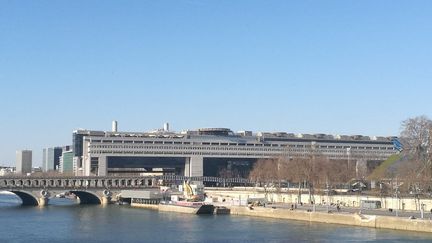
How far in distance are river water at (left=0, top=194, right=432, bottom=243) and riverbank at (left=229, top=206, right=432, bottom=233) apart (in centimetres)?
171

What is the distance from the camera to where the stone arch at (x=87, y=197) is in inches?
5394

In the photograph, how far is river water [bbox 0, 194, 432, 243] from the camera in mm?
62719

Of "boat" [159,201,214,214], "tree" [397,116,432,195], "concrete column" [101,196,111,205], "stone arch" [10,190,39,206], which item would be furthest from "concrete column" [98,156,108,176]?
"tree" [397,116,432,195]

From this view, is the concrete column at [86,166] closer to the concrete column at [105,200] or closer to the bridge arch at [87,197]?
the bridge arch at [87,197]

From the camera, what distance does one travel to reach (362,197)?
309 ft

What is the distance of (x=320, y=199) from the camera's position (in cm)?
10312

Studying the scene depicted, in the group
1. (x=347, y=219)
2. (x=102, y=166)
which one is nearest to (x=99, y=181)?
(x=102, y=166)

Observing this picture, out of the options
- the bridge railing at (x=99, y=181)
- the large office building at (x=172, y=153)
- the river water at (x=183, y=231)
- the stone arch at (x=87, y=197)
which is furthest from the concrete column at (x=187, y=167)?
the river water at (x=183, y=231)

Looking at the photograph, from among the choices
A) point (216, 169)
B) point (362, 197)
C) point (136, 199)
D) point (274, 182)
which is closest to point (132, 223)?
point (362, 197)

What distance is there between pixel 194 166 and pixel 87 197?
5270 cm

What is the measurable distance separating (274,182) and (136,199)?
28161mm

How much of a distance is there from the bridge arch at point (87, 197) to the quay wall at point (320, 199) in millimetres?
21183

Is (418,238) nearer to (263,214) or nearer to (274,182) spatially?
(263,214)

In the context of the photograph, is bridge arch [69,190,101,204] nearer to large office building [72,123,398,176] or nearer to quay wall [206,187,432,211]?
quay wall [206,187,432,211]
